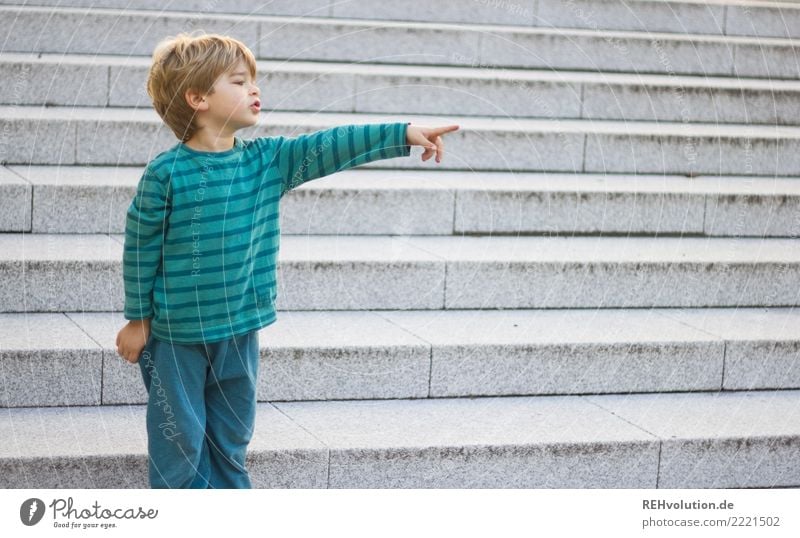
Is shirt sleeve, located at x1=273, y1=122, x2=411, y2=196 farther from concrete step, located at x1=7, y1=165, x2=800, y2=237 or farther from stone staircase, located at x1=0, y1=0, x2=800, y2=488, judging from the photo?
concrete step, located at x1=7, y1=165, x2=800, y2=237

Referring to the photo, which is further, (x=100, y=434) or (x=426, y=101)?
(x=426, y=101)

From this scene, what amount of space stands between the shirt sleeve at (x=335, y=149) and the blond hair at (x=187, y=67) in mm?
278

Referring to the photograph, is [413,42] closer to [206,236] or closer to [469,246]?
[469,246]

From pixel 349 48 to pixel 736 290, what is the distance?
246 cm

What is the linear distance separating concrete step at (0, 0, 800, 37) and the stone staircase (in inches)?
0.7

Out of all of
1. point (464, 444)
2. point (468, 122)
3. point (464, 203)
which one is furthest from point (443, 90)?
point (464, 444)

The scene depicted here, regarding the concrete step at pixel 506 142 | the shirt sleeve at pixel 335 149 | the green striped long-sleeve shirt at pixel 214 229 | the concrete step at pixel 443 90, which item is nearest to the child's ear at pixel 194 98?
the green striped long-sleeve shirt at pixel 214 229

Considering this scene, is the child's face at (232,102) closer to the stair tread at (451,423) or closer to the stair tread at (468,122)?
the stair tread at (451,423)

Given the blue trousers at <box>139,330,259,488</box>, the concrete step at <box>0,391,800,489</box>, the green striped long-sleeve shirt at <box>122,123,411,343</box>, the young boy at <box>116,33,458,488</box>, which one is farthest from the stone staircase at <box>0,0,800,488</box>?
the green striped long-sleeve shirt at <box>122,123,411,343</box>

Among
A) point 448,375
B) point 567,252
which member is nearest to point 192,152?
point 448,375

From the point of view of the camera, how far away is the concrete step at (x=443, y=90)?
5.60 m

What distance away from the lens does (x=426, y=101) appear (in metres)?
6.09

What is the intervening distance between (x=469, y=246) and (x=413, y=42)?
1.77 metres

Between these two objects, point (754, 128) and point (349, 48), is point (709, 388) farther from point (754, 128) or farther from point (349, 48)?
point (349, 48)
